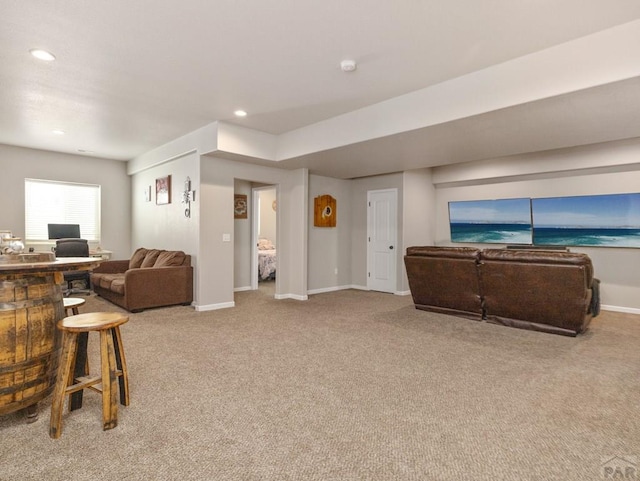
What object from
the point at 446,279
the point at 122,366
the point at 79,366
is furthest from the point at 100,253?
the point at 446,279

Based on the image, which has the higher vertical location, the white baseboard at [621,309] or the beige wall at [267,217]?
the beige wall at [267,217]

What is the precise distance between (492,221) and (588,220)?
1471 mm

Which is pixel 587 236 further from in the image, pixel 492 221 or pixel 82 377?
pixel 82 377

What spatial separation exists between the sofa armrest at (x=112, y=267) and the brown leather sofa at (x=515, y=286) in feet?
17.3

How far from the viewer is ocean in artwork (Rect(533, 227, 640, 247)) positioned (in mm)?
5423

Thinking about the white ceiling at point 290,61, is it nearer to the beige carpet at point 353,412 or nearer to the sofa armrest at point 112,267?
the beige carpet at point 353,412

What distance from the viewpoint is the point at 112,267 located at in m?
6.68

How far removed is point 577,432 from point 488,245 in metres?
5.18

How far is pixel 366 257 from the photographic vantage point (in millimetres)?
7492

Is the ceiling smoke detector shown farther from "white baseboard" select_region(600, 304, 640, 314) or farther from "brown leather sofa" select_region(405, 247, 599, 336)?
"white baseboard" select_region(600, 304, 640, 314)

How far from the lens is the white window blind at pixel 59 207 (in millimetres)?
6676

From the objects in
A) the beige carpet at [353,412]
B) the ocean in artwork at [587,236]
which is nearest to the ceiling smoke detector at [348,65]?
the beige carpet at [353,412]

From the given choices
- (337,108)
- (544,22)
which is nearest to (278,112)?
(337,108)

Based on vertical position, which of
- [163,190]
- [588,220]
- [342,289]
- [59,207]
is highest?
[163,190]
